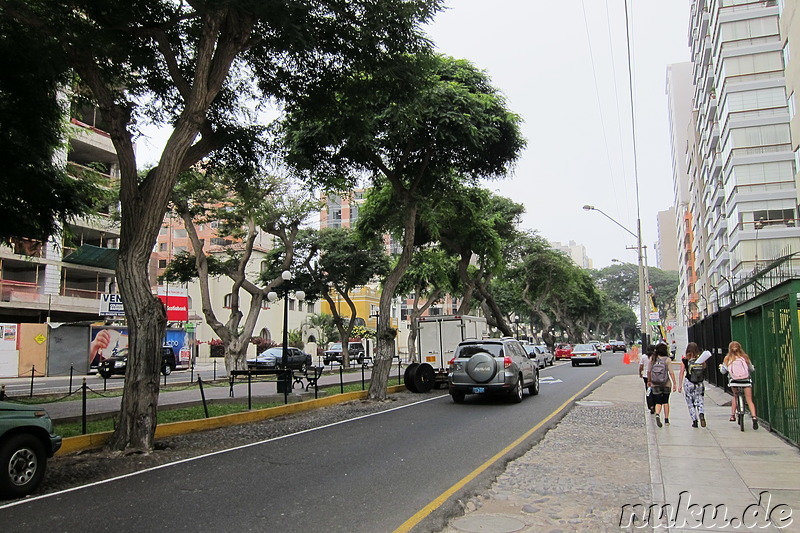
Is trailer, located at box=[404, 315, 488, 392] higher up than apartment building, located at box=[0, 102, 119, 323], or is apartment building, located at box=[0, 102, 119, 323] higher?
apartment building, located at box=[0, 102, 119, 323]

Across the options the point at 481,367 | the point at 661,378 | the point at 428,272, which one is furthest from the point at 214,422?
the point at 428,272

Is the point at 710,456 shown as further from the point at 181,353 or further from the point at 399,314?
the point at 399,314

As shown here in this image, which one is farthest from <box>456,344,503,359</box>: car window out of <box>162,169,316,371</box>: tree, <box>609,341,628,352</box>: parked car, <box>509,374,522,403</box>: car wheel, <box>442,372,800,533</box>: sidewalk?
<box>609,341,628,352</box>: parked car

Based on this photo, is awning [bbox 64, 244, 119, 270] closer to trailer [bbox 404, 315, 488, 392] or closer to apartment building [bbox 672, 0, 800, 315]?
trailer [bbox 404, 315, 488, 392]

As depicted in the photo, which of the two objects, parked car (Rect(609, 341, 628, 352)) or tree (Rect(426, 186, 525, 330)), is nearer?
tree (Rect(426, 186, 525, 330))

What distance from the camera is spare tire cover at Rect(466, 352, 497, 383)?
15.7 m

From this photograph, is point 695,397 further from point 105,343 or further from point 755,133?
point 755,133

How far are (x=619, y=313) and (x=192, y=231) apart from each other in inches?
3370

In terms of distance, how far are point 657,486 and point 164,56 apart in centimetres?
1099

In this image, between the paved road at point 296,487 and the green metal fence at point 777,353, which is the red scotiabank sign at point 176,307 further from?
the green metal fence at point 777,353

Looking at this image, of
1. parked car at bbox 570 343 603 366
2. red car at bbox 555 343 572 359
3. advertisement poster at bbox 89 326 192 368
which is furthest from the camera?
red car at bbox 555 343 572 359

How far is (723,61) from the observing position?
39875 millimetres

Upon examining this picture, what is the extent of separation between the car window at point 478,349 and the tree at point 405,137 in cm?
238

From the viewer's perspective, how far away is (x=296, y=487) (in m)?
7.13
